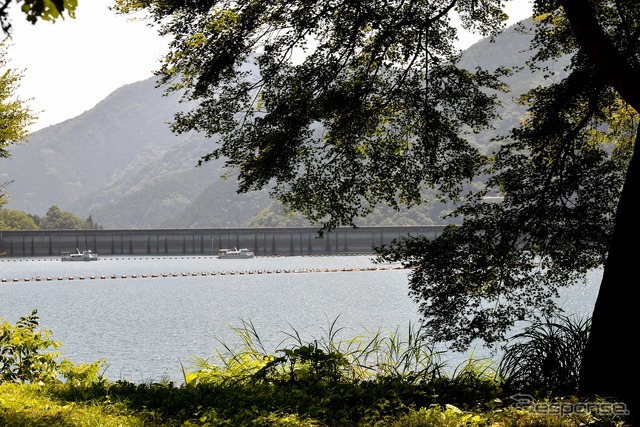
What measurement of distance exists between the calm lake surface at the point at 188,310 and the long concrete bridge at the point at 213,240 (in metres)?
48.3

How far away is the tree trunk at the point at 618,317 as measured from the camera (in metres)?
6.93

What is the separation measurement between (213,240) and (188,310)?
86.2 metres

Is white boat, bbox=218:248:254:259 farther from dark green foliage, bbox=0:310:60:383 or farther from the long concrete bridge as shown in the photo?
dark green foliage, bbox=0:310:60:383

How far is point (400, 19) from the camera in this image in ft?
34.1

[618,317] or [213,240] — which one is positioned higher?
[618,317]

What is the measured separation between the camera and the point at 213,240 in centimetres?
12694

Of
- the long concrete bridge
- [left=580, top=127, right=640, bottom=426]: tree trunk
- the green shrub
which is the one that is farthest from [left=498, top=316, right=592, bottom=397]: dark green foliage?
the long concrete bridge

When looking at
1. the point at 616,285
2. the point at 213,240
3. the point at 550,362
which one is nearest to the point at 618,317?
the point at 616,285

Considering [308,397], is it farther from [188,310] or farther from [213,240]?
[213,240]

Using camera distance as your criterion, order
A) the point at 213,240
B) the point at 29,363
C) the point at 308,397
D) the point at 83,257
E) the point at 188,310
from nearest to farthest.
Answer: the point at 308,397, the point at 29,363, the point at 188,310, the point at 83,257, the point at 213,240

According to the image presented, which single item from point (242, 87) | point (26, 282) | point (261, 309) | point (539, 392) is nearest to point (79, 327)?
point (261, 309)

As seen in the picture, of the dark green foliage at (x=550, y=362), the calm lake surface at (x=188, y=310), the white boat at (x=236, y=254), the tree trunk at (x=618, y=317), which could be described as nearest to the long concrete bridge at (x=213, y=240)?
the white boat at (x=236, y=254)

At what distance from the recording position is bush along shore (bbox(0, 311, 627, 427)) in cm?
581

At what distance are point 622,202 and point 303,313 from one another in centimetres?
3208
